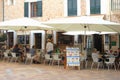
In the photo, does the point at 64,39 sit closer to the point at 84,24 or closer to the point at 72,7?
the point at 72,7

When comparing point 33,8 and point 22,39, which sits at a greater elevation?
point 33,8

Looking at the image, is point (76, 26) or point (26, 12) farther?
point (26, 12)

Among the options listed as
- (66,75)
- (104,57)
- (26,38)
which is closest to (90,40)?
(26,38)

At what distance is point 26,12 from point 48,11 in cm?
281

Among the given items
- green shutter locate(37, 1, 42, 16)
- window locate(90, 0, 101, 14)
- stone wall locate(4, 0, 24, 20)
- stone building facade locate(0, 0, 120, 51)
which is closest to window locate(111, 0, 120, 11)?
stone building facade locate(0, 0, 120, 51)

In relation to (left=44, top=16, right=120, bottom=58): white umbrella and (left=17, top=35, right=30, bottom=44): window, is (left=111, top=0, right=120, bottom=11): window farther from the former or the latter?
(left=17, top=35, right=30, bottom=44): window

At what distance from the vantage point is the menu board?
17.3 m

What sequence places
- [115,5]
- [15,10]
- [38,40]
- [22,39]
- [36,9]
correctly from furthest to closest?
1. [15,10]
2. [22,39]
3. [36,9]
4. [38,40]
5. [115,5]

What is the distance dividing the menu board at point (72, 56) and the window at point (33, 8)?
46.0 feet

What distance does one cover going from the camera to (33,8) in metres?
31.8

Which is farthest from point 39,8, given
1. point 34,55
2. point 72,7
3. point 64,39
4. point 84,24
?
point 84,24

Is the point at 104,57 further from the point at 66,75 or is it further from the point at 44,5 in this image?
the point at 44,5

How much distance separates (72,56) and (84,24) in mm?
1994

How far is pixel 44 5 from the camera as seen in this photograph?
1200 inches
